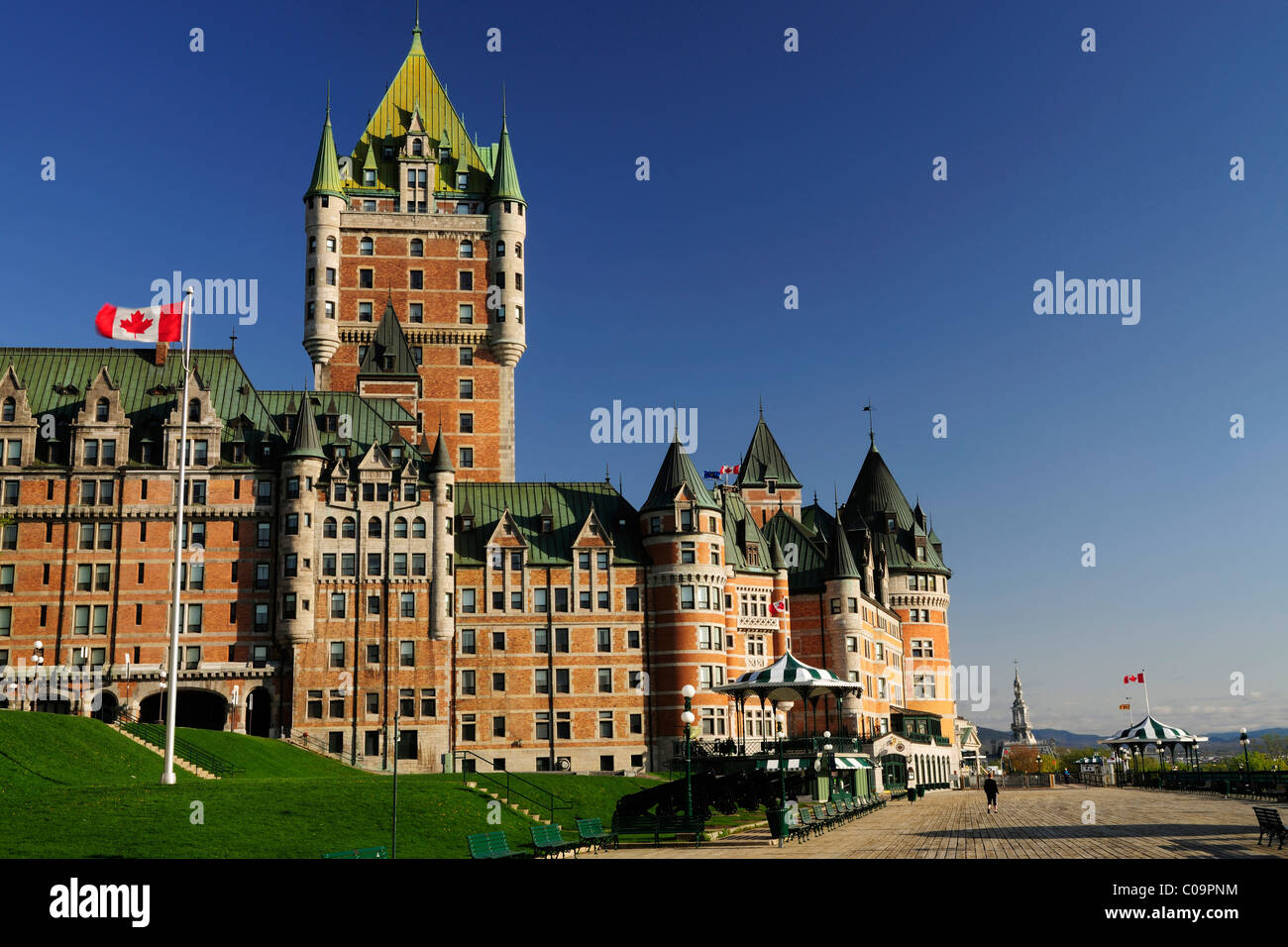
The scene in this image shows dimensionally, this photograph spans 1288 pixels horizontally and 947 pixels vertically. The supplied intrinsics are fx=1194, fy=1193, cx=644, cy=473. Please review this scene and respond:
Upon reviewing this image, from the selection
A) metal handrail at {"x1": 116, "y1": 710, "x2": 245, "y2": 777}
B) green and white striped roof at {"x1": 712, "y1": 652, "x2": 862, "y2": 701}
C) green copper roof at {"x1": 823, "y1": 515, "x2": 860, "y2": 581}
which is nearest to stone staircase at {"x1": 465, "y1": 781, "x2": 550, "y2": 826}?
green and white striped roof at {"x1": 712, "y1": 652, "x2": 862, "y2": 701}

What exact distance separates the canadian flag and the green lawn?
16.0 meters

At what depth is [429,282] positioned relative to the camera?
9644 centimetres

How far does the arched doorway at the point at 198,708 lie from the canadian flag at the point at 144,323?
31.8m

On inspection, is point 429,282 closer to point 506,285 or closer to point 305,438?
point 506,285

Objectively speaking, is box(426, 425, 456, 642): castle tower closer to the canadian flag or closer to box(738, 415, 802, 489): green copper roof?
the canadian flag

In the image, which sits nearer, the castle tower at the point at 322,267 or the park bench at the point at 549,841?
the park bench at the point at 549,841

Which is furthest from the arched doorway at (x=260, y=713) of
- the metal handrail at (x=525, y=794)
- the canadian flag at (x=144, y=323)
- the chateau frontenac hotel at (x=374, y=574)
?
the canadian flag at (x=144, y=323)

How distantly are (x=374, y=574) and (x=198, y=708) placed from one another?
1355 centimetres

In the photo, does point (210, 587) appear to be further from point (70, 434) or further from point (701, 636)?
point (701, 636)

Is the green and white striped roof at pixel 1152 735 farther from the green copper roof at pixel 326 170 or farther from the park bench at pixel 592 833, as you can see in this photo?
the green copper roof at pixel 326 170

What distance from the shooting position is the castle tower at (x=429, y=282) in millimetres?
94375
